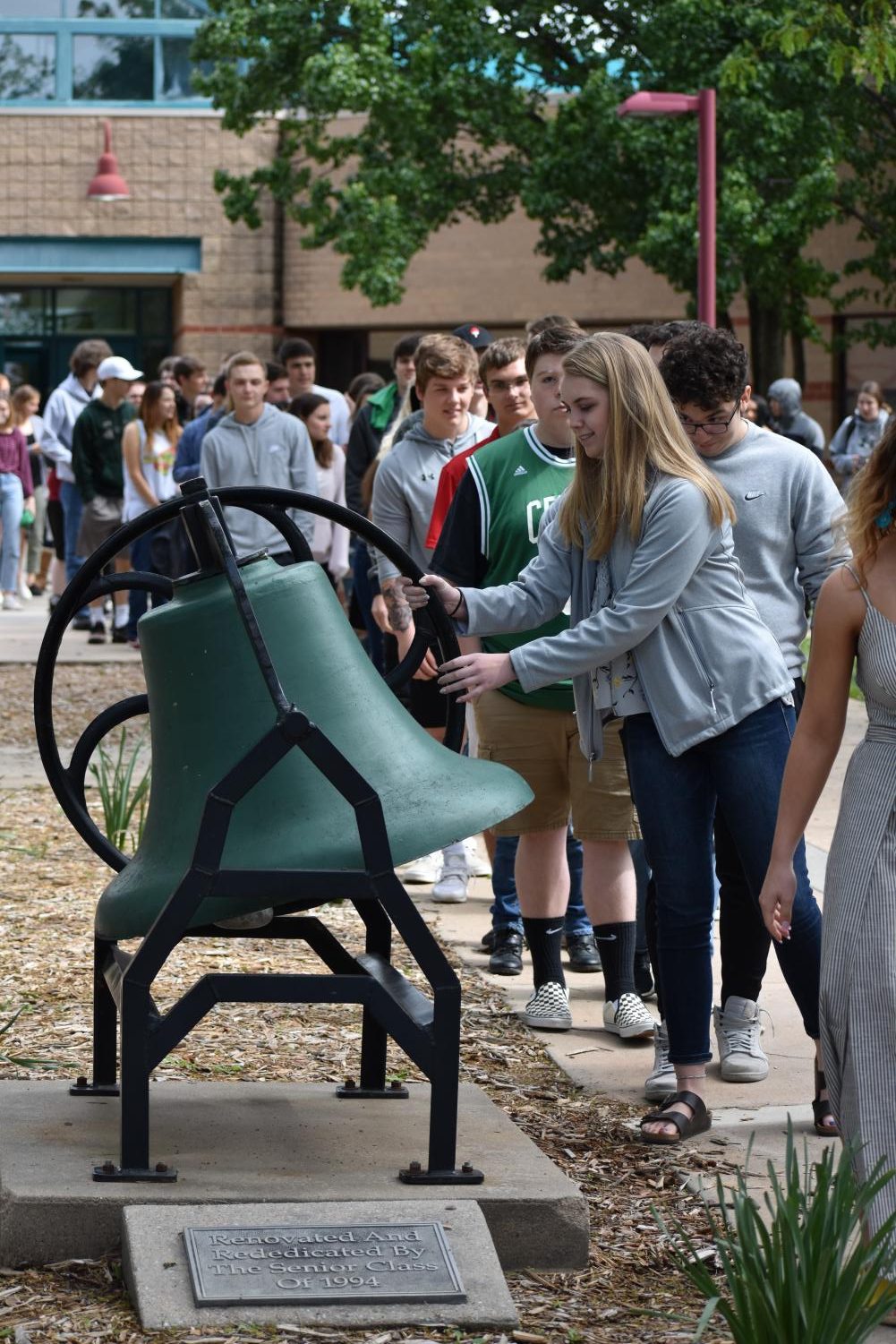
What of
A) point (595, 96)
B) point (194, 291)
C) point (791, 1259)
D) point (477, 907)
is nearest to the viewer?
point (791, 1259)

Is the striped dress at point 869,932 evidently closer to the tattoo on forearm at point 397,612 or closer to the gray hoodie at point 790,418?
the tattoo on forearm at point 397,612

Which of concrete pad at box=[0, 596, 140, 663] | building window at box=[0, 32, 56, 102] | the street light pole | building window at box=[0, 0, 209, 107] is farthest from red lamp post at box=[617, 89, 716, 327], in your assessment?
building window at box=[0, 32, 56, 102]

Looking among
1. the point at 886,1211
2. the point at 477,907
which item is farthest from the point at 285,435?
the point at 886,1211

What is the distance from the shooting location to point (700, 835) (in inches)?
182

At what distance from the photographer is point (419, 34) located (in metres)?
25.8

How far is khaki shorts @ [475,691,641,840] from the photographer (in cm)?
559

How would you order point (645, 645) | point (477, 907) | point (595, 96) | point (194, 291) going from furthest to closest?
point (194, 291)
point (595, 96)
point (477, 907)
point (645, 645)

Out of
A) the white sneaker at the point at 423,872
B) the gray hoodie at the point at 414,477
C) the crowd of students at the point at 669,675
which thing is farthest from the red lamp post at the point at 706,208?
the crowd of students at the point at 669,675

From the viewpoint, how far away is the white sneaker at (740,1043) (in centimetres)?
516

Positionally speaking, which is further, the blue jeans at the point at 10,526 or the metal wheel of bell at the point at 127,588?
the blue jeans at the point at 10,526

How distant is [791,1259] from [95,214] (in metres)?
28.2

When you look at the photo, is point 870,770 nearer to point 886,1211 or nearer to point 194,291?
point 886,1211

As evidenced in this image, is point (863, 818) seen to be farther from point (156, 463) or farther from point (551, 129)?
point (551, 129)

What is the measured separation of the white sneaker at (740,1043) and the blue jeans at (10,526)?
13563 mm
